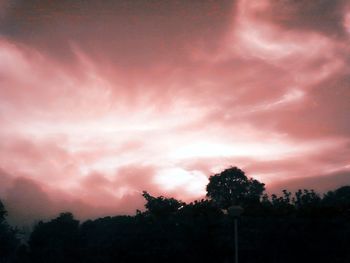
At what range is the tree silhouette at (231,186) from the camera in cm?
9189

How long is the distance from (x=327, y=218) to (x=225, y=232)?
29.4 feet

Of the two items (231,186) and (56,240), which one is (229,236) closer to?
(56,240)

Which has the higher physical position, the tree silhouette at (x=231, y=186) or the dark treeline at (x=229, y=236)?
the tree silhouette at (x=231, y=186)

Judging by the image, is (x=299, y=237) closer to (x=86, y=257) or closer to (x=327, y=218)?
(x=327, y=218)

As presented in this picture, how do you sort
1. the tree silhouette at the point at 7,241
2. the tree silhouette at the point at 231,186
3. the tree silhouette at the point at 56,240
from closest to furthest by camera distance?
the tree silhouette at the point at 56,240, the tree silhouette at the point at 7,241, the tree silhouette at the point at 231,186

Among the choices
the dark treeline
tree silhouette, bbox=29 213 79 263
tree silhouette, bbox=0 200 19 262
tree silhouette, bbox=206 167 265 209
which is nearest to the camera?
the dark treeline

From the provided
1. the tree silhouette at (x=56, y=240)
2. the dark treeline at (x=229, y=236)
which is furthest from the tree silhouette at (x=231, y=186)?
the dark treeline at (x=229, y=236)

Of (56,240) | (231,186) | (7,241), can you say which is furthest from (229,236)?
(231,186)

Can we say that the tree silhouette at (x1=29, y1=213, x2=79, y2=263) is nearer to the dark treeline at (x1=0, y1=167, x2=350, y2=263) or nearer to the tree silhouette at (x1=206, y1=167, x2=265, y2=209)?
the dark treeline at (x1=0, y1=167, x2=350, y2=263)

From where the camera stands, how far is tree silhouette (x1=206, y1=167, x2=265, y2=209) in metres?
91.9

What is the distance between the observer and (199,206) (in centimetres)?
4062

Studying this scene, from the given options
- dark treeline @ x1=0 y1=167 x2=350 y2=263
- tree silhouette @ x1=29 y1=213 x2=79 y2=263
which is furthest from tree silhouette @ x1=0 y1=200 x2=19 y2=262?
dark treeline @ x1=0 y1=167 x2=350 y2=263

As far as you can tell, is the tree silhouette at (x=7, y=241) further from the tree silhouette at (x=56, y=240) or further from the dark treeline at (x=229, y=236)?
the dark treeline at (x=229, y=236)

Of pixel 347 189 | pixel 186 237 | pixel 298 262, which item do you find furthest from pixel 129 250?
pixel 347 189
